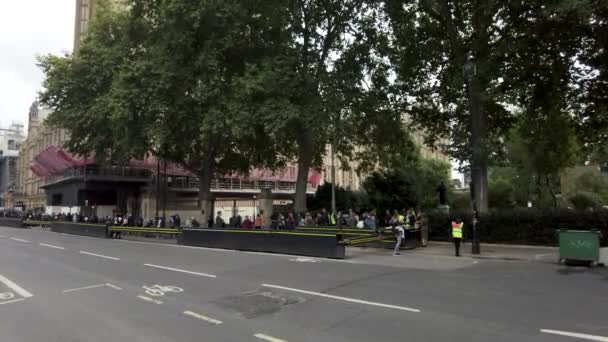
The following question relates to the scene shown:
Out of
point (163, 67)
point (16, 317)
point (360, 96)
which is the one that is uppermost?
point (163, 67)

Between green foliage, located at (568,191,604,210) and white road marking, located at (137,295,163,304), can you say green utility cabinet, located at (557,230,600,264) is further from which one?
green foliage, located at (568,191,604,210)

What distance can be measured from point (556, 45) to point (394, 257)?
13.7m

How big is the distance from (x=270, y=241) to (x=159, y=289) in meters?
9.36

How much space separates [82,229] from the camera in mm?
35938

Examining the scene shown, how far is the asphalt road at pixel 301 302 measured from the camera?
712cm

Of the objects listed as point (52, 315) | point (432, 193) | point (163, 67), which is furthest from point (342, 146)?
point (432, 193)

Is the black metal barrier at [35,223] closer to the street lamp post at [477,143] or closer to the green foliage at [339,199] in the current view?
the green foliage at [339,199]

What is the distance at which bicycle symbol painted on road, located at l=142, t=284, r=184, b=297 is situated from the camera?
10469 mm

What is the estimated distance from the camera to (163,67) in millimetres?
27594

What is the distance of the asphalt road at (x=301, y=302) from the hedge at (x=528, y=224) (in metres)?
6.40

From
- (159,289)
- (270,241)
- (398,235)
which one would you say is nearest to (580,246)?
(398,235)

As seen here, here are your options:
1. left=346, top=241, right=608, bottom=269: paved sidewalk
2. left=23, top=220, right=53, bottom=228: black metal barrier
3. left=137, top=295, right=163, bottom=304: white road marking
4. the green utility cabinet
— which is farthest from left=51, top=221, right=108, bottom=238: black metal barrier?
the green utility cabinet

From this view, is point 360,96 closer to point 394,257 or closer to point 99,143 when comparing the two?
point 394,257

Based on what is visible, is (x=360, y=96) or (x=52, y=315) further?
(x=360, y=96)
